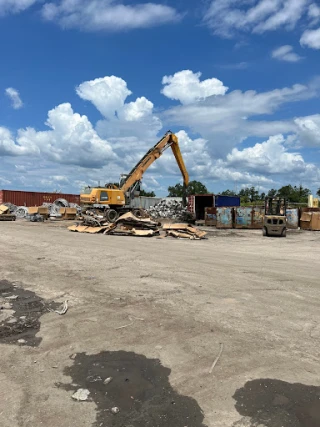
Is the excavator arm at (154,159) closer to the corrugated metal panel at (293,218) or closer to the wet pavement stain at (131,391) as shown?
the corrugated metal panel at (293,218)

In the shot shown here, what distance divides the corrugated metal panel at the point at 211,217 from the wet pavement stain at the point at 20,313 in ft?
75.9

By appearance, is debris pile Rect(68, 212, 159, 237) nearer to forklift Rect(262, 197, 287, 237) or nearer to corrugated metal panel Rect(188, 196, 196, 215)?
forklift Rect(262, 197, 287, 237)

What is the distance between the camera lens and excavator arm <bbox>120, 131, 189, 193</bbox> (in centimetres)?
2794

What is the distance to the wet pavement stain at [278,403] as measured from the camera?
342cm

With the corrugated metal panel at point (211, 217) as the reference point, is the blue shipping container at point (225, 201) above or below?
above

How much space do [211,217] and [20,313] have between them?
24.9 metres

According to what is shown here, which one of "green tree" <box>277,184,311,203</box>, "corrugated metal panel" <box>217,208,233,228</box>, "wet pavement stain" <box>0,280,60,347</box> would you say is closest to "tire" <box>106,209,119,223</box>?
"corrugated metal panel" <box>217,208,233,228</box>

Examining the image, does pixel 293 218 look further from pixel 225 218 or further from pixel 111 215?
pixel 111 215

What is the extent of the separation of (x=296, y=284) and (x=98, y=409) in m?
6.29

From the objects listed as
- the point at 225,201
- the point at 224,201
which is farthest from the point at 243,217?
the point at 225,201

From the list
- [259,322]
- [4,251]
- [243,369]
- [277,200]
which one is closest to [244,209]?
[277,200]

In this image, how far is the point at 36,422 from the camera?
3.41 metres

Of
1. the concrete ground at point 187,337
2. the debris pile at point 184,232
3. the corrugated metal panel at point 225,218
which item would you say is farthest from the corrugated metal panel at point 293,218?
the concrete ground at point 187,337

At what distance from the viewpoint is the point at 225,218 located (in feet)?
93.0
